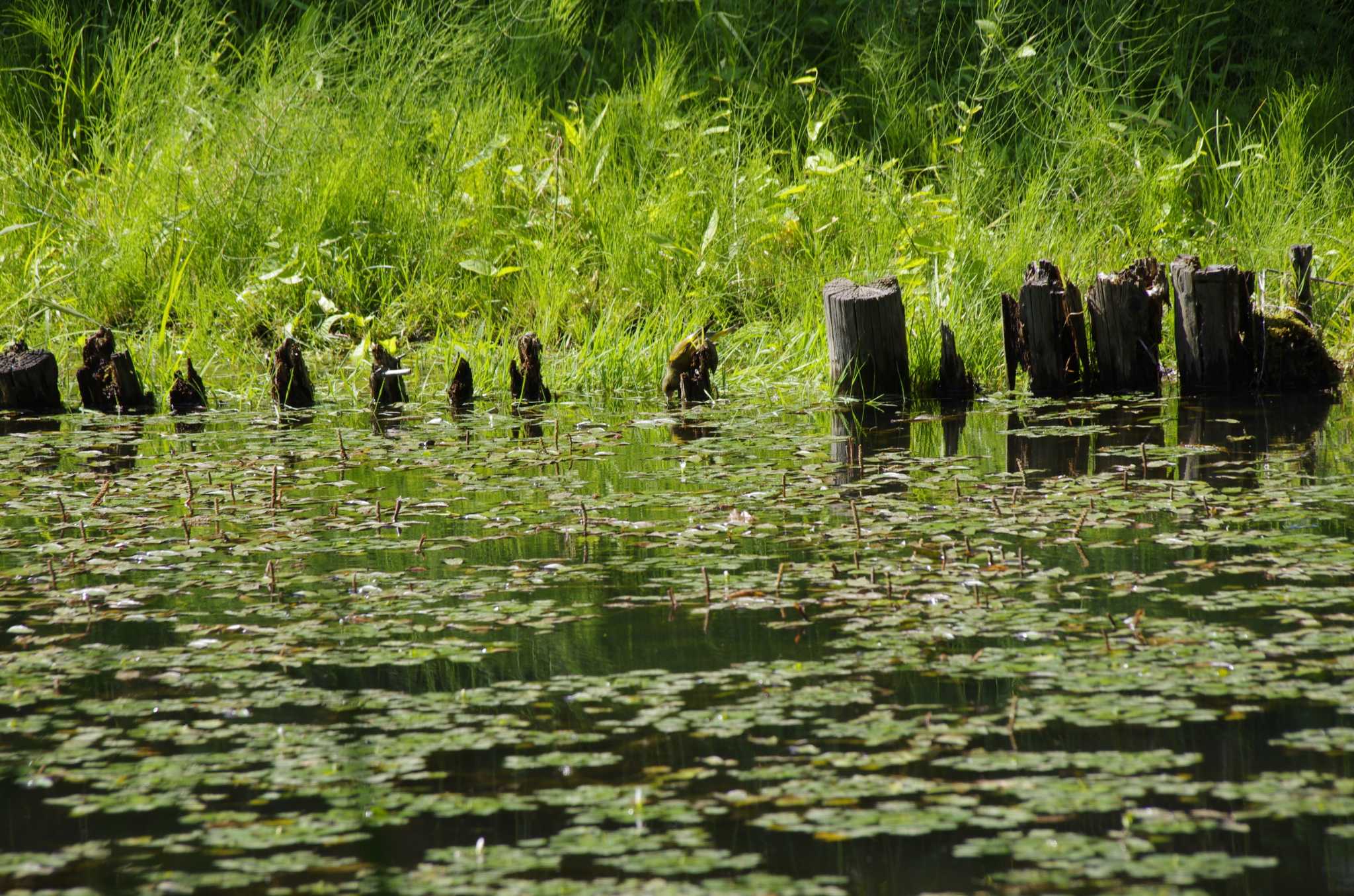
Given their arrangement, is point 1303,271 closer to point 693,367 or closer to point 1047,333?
point 1047,333

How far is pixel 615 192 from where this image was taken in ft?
29.0

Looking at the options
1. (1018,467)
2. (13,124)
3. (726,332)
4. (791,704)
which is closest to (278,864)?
(791,704)

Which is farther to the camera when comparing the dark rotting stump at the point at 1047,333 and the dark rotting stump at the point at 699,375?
the dark rotting stump at the point at 699,375

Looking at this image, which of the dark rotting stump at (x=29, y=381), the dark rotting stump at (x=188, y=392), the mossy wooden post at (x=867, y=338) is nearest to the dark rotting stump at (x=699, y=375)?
the mossy wooden post at (x=867, y=338)

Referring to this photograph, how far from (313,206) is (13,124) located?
112 inches

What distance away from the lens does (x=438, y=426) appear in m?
6.60

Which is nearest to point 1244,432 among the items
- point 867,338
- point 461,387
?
point 867,338

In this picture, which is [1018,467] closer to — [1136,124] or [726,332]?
[726,332]

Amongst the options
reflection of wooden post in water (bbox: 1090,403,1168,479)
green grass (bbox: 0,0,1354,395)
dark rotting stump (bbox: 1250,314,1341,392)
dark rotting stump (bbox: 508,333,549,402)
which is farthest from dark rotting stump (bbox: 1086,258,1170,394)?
dark rotting stump (bbox: 508,333,549,402)

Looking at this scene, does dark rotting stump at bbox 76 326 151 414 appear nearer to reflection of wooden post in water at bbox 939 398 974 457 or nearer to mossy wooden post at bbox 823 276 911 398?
mossy wooden post at bbox 823 276 911 398

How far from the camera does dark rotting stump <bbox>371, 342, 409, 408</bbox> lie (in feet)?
23.3

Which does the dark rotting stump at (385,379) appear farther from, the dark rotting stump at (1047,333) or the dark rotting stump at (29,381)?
the dark rotting stump at (1047,333)

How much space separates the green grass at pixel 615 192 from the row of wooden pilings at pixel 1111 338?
36 cm

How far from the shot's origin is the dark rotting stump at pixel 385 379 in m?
7.11
